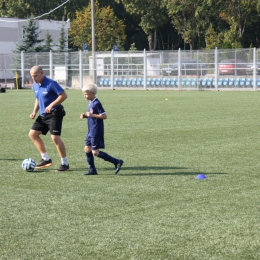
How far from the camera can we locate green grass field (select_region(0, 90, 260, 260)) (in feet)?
19.4

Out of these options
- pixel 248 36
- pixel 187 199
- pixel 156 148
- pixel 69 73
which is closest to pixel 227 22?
pixel 248 36

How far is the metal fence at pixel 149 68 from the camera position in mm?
41594

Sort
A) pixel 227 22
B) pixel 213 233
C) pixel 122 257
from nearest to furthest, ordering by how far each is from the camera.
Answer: pixel 122 257 < pixel 213 233 < pixel 227 22

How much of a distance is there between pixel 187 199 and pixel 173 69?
36.4 metres

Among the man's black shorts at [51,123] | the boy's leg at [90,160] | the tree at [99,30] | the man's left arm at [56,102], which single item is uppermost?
the tree at [99,30]

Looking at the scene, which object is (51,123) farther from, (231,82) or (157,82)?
(157,82)

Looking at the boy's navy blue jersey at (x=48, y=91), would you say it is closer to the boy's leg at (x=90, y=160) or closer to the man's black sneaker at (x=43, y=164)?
the man's black sneaker at (x=43, y=164)

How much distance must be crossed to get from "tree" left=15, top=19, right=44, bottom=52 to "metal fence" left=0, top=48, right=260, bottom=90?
22.1 ft

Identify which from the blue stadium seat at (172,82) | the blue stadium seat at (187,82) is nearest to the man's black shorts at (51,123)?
the blue stadium seat at (187,82)

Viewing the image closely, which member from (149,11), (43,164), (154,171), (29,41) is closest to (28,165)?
(43,164)

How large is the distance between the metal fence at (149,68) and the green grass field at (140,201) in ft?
88.4

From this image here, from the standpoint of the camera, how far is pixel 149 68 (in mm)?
45000

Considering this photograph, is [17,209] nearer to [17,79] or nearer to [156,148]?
[156,148]

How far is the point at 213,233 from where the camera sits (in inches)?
249
